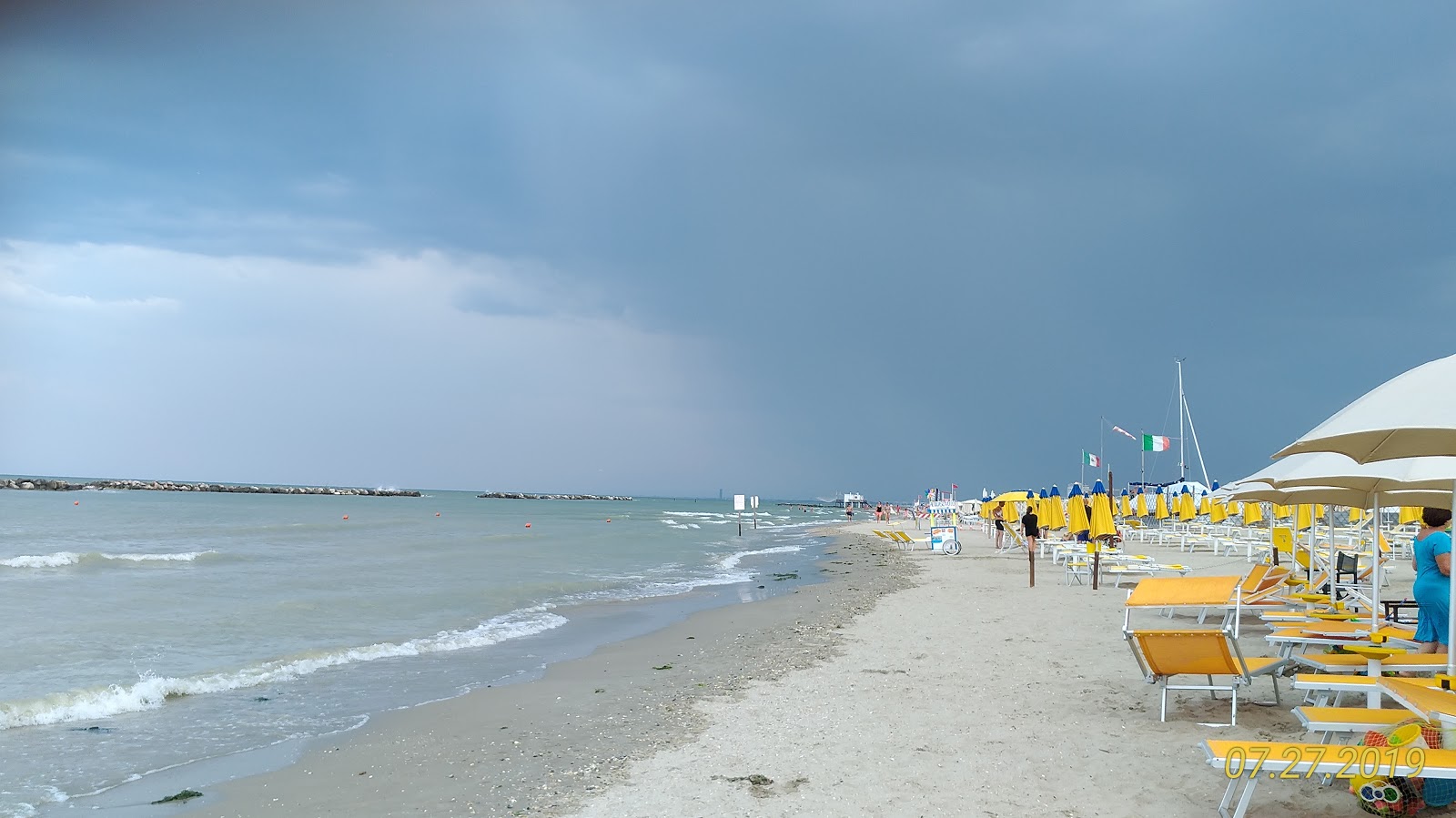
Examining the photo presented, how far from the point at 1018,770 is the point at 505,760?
308cm

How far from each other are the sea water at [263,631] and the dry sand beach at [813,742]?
1071 millimetres

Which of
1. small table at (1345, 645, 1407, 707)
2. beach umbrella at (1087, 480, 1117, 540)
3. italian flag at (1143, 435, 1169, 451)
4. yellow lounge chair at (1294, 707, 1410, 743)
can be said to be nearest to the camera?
yellow lounge chair at (1294, 707, 1410, 743)

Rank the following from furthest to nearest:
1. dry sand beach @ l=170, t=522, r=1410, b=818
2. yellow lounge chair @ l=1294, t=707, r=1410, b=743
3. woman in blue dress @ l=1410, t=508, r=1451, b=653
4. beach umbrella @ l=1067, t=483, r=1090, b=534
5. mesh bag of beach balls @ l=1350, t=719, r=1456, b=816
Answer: beach umbrella @ l=1067, t=483, r=1090, b=534 → woman in blue dress @ l=1410, t=508, r=1451, b=653 → dry sand beach @ l=170, t=522, r=1410, b=818 → yellow lounge chair @ l=1294, t=707, r=1410, b=743 → mesh bag of beach balls @ l=1350, t=719, r=1456, b=816

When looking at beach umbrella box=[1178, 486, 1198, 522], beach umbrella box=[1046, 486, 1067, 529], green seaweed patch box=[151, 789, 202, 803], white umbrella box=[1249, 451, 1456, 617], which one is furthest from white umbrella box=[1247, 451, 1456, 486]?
beach umbrella box=[1178, 486, 1198, 522]

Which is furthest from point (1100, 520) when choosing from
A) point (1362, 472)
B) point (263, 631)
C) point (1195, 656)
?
point (263, 631)

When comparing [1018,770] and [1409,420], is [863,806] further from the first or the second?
[1409,420]

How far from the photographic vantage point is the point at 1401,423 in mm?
3697

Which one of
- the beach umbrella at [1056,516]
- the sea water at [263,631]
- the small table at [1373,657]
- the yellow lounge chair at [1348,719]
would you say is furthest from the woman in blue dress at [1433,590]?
the beach umbrella at [1056,516]

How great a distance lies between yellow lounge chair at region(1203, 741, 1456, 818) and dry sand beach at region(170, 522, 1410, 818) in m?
0.74

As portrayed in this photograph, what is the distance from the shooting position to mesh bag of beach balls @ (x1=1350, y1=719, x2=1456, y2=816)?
3.71 meters

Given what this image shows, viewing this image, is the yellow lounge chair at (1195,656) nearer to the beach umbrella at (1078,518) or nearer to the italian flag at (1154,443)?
the beach umbrella at (1078,518)

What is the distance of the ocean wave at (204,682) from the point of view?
7484mm

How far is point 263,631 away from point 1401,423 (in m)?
12.5

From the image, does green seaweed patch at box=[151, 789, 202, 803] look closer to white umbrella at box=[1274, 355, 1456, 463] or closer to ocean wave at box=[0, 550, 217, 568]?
white umbrella at box=[1274, 355, 1456, 463]
